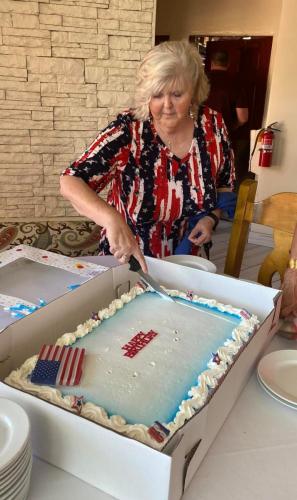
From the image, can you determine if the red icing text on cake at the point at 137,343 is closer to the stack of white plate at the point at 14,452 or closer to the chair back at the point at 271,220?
the stack of white plate at the point at 14,452

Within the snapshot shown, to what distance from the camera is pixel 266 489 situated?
707 mm

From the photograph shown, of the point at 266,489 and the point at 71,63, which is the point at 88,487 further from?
the point at 71,63

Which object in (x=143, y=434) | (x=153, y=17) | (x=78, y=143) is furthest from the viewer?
(x=78, y=143)

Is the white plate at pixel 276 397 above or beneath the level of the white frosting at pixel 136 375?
beneath

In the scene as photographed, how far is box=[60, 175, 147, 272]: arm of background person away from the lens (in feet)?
3.94

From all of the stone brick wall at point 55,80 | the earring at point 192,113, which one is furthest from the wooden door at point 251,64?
the earring at point 192,113

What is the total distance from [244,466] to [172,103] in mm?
1132

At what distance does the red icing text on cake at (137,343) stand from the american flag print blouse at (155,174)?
728 millimetres

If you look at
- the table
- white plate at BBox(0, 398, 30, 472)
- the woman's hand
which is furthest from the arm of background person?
white plate at BBox(0, 398, 30, 472)

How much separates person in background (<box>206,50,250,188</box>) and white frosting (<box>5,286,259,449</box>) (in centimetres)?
384

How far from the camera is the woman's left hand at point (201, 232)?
1.65 metres

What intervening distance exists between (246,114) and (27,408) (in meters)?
4.38

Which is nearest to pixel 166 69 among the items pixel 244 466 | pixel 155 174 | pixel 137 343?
pixel 155 174

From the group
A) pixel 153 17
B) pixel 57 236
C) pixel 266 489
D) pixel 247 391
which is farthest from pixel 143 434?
pixel 153 17
